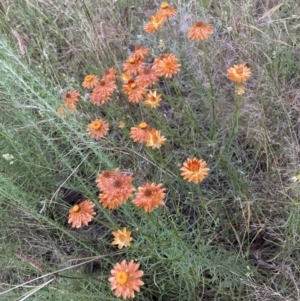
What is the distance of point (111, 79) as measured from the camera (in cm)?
164

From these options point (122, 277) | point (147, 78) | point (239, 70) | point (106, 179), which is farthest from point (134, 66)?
point (122, 277)

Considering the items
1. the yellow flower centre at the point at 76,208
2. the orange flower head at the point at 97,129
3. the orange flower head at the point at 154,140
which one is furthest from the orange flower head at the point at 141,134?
the yellow flower centre at the point at 76,208

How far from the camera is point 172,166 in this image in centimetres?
177

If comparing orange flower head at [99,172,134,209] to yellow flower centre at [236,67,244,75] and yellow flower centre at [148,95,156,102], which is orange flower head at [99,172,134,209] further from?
yellow flower centre at [236,67,244,75]

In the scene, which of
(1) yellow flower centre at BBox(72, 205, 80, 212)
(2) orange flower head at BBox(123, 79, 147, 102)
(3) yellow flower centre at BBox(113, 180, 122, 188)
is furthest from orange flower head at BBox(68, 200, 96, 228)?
(2) orange flower head at BBox(123, 79, 147, 102)

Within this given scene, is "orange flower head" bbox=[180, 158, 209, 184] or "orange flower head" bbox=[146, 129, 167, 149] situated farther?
"orange flower head" bbox=[146, 129, 167, 149]

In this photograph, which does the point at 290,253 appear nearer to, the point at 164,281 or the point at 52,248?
the point at 164,281

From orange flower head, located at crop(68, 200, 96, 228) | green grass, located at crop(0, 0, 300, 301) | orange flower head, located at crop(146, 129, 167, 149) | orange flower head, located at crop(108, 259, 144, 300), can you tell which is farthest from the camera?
green grass, located at crop(0, 0, 300, 301)

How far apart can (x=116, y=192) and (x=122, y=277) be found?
0.21 m

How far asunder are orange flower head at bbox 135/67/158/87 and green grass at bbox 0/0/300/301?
0.45ft

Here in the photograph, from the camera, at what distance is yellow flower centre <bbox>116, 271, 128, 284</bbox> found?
116 cm

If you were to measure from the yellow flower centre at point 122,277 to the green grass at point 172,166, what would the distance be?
157 mm

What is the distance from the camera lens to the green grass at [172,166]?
4.89 feet

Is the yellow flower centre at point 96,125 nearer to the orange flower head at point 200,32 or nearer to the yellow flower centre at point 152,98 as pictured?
the yellow flower centre at point 152,98
